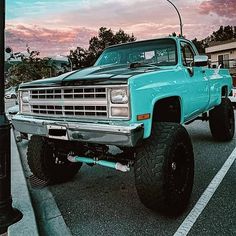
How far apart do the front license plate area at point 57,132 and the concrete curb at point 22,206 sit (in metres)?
0.87

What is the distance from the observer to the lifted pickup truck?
135 inches

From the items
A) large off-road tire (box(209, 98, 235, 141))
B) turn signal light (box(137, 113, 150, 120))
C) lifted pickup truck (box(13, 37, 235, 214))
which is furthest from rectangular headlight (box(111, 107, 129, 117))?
large off-road tire (box(209, 98, 235, 141))

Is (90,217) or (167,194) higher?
(167,194)

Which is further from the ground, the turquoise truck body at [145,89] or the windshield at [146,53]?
the windshield at [146,53]

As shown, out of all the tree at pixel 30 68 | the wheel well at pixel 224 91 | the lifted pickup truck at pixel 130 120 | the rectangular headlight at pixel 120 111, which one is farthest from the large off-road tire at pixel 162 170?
the tree at pixel 30 68

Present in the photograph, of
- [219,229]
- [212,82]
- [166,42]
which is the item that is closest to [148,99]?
[219,229]

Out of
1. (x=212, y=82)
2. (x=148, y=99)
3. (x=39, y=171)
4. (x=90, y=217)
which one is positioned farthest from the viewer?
(x=212, y=82)

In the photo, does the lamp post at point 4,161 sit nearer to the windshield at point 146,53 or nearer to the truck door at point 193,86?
the windshield at point 146,53

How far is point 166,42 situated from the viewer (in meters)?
5.17

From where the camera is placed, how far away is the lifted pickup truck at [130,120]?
3.42 m

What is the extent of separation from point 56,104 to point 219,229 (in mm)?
2228

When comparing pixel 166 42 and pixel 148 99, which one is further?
pixel 166 42

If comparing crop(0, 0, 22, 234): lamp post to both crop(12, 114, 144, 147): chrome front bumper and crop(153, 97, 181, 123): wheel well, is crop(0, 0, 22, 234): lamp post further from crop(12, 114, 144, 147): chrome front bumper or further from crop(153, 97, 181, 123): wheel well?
crop(153, 97, 181, 123): wheel well

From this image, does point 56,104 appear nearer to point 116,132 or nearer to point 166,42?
point 116,132
